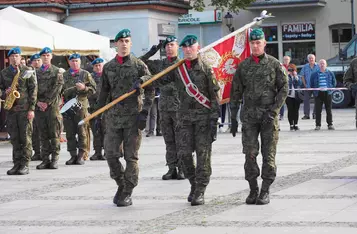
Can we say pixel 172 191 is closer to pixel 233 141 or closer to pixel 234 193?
pixel 234 193

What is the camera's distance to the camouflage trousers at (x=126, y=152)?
11.5 metres

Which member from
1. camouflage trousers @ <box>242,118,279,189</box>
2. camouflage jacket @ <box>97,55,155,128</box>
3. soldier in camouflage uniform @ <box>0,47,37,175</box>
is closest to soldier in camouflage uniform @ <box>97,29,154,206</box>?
camouflage jacket @ <box>97,55,155,128</box>

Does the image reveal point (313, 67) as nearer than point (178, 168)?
No

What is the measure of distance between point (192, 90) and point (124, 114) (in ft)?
2.72

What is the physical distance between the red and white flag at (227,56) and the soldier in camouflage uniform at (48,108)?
4619 mm

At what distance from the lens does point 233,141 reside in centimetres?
2103

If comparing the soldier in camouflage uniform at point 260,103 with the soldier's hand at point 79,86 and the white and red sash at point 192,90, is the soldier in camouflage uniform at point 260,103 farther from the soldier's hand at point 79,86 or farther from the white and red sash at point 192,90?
the soldier's hand at point 79,86

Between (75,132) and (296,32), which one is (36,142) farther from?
(296,32)

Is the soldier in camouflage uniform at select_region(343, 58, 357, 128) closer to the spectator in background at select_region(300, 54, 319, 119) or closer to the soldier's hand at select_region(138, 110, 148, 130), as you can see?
the soldier's hand at select_region(138, 110, 148, 130)

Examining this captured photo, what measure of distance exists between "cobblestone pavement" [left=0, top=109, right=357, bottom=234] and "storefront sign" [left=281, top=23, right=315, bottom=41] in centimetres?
3040

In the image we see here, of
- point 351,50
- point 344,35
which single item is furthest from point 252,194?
point 344,35

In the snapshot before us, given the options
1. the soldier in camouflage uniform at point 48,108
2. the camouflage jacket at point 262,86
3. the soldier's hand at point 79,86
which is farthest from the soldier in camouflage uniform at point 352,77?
the soldier in camouflage uniform at point 48,108

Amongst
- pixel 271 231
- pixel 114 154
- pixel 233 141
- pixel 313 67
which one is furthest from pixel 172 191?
pixel 313 67

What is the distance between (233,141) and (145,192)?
8502 millimetres
